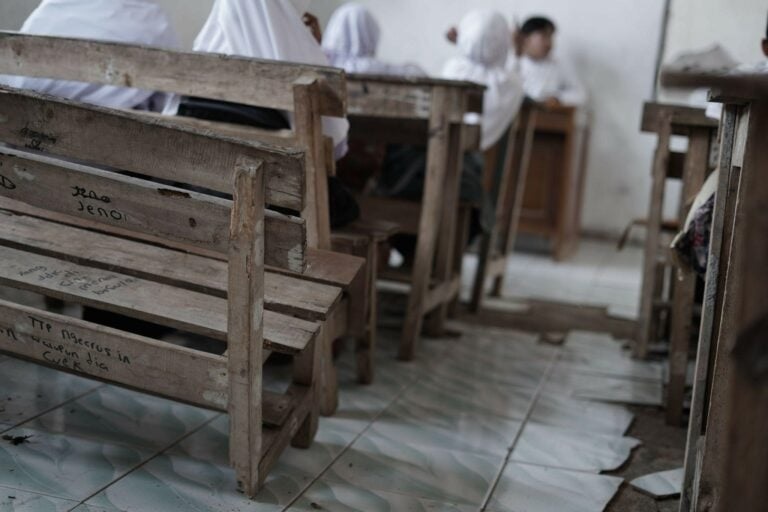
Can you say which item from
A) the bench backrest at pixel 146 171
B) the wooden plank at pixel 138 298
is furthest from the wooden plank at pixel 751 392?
the wooden plank at pixel 138 298

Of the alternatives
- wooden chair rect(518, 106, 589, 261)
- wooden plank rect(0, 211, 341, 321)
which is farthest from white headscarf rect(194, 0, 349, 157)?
wooden chair rect(518, 106, 589, 261)

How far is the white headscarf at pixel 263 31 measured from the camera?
2.48m

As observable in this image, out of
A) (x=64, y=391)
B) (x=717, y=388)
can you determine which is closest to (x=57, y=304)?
(x=64, y=391)

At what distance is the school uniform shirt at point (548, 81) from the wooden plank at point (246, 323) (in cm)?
518

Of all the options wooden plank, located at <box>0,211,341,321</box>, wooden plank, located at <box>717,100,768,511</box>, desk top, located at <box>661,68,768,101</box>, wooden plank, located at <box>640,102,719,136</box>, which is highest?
desk top, located at <box>661,68,768,101</box>

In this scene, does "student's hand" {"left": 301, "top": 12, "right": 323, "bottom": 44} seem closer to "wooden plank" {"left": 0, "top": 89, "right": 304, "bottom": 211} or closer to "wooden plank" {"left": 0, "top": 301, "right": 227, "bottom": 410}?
"wooden plank" {"left": 0, "top": 89, "right": 304, "bottom": 211}

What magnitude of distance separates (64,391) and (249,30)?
1.12m

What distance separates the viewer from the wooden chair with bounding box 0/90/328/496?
1731 millimetres

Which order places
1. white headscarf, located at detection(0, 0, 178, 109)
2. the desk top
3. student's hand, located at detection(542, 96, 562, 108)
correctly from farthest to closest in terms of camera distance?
student's hand, located at detection(542, 96, 562, 108)
white headscarf, located at detection(0, 0, 178, 109)
the desk top

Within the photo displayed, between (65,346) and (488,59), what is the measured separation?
3.31 metres

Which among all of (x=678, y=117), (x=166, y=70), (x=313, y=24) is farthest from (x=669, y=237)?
(x=166, y=70)

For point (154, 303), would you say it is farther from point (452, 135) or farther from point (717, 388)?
point (452, 135)

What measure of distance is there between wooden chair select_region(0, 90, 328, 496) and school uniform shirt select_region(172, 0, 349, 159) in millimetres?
686

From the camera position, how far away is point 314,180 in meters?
2.31
